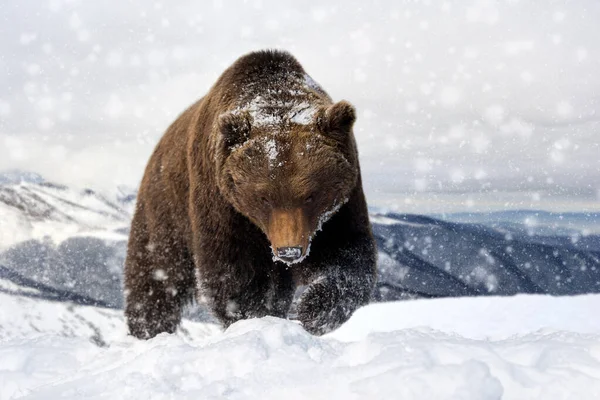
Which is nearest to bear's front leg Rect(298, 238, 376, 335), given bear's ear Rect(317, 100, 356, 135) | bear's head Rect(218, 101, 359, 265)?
bear's head Rect(218, 101, 359, 265)

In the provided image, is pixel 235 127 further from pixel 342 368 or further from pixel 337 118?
pixel 342 368

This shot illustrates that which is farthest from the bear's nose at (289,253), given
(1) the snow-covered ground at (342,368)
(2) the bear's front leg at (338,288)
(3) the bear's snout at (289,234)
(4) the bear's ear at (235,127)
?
(4) the bear's ear at (235,127)

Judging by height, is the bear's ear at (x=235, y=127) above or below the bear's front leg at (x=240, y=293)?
above

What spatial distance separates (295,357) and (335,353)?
0.27 metres

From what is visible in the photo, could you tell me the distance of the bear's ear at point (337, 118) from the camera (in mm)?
5559

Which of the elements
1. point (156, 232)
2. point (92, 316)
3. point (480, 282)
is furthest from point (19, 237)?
point (156, 232)

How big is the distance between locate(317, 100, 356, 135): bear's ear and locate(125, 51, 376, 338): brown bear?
11mm

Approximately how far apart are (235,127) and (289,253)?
1282 mm

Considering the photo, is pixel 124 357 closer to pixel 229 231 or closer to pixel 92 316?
pixel 229 231

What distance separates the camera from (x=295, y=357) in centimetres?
339

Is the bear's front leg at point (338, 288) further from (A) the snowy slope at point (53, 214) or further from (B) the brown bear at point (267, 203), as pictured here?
(A) the snowy slope at point (53, 214)

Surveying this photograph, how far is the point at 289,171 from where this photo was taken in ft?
17.9

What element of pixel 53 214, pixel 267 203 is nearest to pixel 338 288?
pixel 267 203

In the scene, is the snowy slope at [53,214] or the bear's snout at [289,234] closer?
the bear's snout at [289,234]
